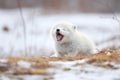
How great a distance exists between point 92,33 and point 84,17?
4317 millimetres

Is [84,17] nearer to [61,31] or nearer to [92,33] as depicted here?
[92,33]

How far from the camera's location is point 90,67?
5.37 metres

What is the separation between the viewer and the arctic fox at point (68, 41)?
7777 mm

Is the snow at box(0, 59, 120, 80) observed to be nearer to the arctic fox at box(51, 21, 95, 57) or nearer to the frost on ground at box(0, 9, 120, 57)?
the arctic fox at box(51, 21, 95, 57)

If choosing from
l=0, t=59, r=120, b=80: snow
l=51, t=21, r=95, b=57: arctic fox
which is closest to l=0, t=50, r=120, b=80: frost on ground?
l=0, t=59, r=120, b=80: snow

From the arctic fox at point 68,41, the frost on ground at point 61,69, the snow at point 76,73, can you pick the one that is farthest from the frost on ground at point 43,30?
the snow at point 76,73

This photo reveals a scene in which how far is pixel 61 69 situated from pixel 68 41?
8.77 feet

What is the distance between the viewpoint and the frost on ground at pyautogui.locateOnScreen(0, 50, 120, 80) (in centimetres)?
507

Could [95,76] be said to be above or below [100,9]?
below

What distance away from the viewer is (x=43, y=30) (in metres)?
16.9

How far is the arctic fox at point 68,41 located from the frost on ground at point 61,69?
6.78ft

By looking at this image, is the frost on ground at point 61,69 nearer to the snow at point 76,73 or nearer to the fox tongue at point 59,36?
the snow at point 76,73

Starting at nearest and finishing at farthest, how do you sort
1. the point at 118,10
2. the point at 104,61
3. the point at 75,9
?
the point at 104,61
the point at 118,10
the point at 75,9

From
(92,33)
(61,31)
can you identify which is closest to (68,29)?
(61,31)
